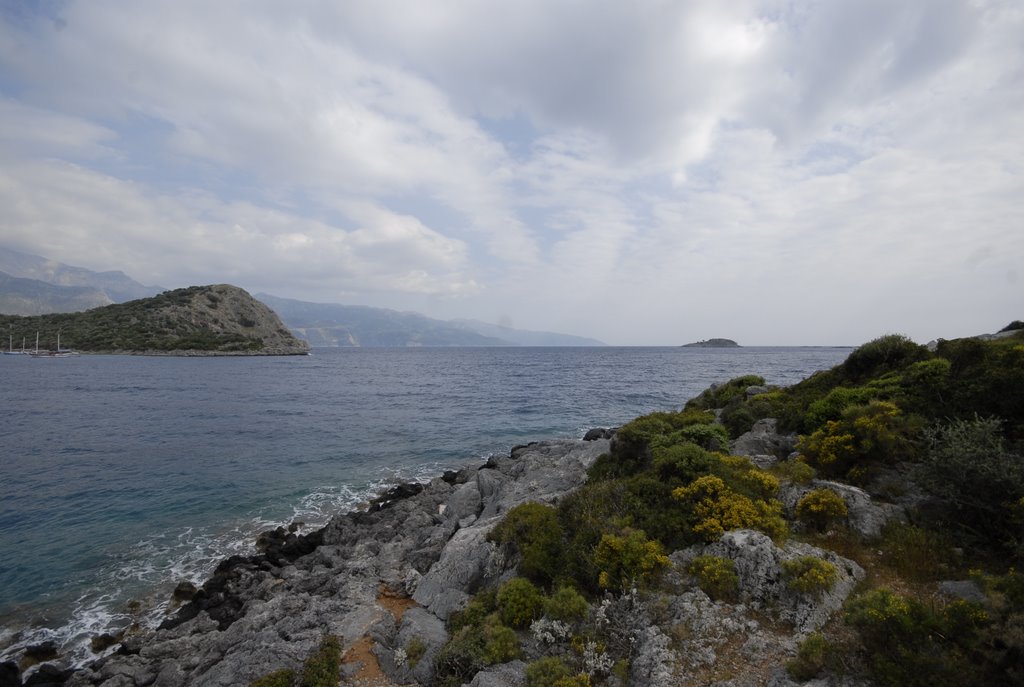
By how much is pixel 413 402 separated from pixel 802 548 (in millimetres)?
52477

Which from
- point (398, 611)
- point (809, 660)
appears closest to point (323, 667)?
point (398, 611)

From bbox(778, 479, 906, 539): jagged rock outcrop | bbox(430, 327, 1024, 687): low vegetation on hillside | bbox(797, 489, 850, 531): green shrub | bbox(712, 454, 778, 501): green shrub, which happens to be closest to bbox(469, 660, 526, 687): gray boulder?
bbox(430, 327, 1024, 687): low vegetation on hillside

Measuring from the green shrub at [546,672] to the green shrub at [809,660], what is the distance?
3.81 m

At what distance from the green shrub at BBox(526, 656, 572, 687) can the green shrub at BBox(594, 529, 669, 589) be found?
221 centimetres

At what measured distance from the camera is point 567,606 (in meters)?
10.0

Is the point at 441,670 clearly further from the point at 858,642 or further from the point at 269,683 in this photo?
the point at 858,642

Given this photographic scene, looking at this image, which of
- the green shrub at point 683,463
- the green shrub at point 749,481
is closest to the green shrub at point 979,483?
the green shrub at point 749,481

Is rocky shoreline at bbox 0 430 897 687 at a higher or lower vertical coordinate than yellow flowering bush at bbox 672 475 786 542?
lower

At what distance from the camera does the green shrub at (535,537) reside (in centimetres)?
1195

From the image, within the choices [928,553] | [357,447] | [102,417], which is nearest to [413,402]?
[357,447]

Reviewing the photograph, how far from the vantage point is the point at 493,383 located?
80.6 m

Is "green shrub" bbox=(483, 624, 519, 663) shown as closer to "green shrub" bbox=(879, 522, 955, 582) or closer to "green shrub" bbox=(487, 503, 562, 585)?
"green shrub" bbox=(487, 503, 562, 585)

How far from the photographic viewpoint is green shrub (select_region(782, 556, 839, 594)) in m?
8.93

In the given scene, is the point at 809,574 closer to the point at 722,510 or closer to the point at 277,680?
the point at 722,510
